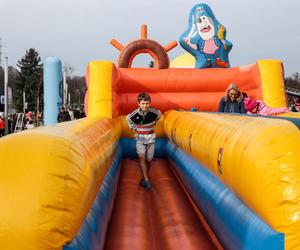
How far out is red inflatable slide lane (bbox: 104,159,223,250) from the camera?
8.04 ft

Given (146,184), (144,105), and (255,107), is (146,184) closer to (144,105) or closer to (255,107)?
(144,105)

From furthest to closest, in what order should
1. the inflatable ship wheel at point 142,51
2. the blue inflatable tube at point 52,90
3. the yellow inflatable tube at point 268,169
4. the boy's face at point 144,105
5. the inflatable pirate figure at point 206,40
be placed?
the blue inflatable tube at point 52,90, the inflatable pirate figure at point 206,40, the inflatable ship wheel at point 142,51, the boy's face at point 144,105, the yellow inflatable tube at point 268,169

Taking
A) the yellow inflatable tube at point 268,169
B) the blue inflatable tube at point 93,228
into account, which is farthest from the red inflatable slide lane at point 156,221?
the yellow inflatable tube at point 268,169

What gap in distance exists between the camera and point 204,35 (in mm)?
7285

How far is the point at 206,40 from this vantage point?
23.9ft

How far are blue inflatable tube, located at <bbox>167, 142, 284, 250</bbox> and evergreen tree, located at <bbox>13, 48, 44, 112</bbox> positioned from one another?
33.5m

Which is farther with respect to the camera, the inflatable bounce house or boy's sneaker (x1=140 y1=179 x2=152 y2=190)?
boy's sneaker (x1=140 y1=179 x2=152 y2=190)

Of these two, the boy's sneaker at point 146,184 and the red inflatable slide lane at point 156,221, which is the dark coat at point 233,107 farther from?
the boy's sneaker at point 146,184

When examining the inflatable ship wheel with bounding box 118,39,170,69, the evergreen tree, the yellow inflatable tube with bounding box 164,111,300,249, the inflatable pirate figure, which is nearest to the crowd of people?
the inflatable ship wheel with bounding box 118,39,170,69

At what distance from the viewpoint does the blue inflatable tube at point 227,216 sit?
163cm

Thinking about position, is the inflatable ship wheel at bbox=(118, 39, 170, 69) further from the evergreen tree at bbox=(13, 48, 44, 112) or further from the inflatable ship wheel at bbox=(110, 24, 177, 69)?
the evergreen tree at bbox=(13, 48, 44, 112)

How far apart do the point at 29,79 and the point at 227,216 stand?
120 ft

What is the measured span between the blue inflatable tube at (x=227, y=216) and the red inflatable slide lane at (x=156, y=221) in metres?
0.10

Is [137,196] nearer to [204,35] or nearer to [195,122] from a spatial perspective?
[195,122]
